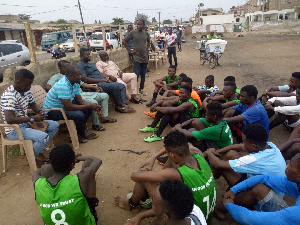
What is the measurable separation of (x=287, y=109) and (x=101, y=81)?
4050 millimetres

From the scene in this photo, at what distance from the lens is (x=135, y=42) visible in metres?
7.52

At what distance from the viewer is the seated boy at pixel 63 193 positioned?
6.54 ft

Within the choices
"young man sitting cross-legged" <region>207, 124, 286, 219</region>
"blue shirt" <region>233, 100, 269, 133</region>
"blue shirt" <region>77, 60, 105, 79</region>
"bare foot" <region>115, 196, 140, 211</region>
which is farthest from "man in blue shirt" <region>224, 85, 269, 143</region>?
"blue shirt" <region>77, 60, 105, 79</region>

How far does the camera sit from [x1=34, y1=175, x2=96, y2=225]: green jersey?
6.53ft

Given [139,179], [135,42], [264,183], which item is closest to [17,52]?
[135,42]

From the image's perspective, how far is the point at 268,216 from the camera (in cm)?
183

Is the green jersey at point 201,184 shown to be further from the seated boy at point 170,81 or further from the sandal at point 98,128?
the seated boy at point 170,81

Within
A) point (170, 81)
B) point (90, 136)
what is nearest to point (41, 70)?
point (90, 136)

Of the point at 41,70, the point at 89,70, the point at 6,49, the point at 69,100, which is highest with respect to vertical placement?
the point at 6,49

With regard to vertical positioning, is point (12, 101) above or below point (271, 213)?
above

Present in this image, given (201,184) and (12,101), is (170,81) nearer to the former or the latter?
(12,101)

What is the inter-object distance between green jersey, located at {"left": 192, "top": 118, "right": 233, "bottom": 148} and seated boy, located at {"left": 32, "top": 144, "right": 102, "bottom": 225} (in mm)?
1579

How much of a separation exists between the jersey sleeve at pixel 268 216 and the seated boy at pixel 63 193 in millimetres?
1336

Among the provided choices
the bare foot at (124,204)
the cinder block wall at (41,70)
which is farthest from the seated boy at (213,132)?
the cinder block wall at (41,70)
